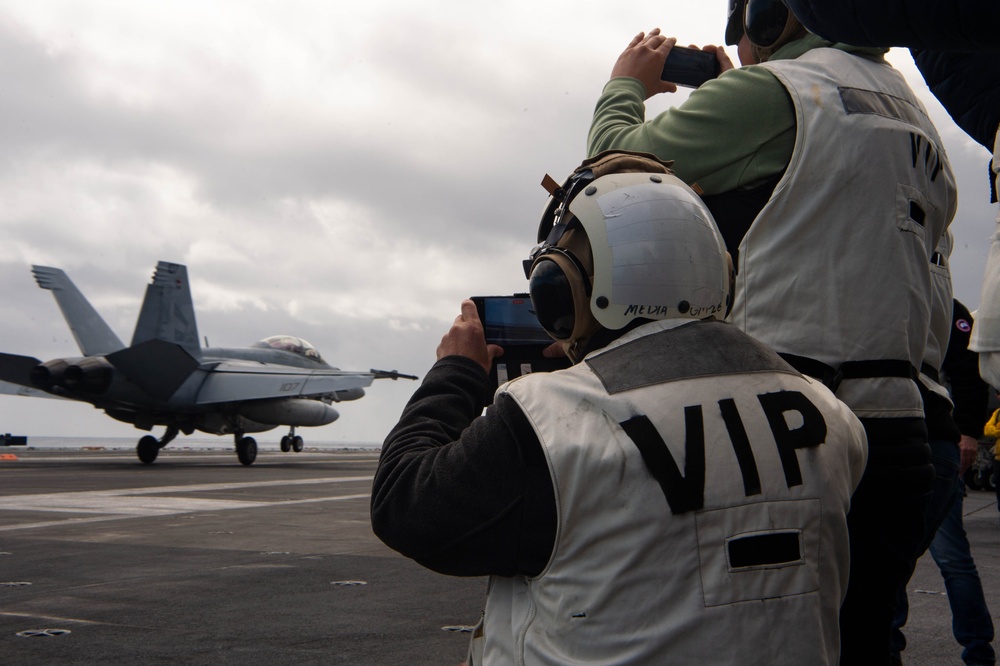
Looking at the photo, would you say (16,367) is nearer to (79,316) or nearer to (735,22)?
(79,316)

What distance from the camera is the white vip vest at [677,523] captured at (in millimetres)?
1401

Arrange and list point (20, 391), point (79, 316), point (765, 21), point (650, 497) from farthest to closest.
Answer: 1. point (20, 391)
2. point (79, 316)
3. point (765, 21)
4. point (650, 497)

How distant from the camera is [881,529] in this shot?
6.70 feet

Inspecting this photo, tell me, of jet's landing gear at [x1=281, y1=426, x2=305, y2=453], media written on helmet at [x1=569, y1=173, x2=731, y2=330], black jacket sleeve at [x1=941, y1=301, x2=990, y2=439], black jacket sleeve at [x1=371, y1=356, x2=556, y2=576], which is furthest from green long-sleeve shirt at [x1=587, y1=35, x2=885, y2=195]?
jet's landing gear at [x1=281, y1=426, x2=305, y2=453]

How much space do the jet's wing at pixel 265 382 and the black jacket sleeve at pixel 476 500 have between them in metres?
22.0

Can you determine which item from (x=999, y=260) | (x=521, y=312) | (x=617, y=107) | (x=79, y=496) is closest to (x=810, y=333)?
(x=999, y=260)

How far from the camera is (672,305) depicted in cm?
163

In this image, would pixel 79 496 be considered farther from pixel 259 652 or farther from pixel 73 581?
pixel 259 652

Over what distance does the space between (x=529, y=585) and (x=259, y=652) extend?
2.76m

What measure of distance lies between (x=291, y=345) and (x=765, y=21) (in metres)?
25.4

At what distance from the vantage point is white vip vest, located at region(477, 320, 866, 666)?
140 cm

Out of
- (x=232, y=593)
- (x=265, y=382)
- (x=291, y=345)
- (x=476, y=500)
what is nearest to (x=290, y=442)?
(x=291, y=345)

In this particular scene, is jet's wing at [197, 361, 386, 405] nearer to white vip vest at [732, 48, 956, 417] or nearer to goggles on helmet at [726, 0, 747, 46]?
goggles on helmet at [726, 0, 747, 46]

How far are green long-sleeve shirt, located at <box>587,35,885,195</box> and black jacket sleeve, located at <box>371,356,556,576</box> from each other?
0.96m
